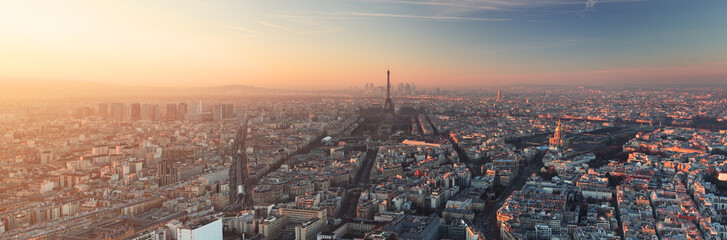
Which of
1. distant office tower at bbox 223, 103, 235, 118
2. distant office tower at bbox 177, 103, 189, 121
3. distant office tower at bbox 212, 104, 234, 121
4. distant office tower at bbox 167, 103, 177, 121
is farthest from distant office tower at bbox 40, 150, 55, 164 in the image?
distant office tower at bbox 223, 103, 235, 118

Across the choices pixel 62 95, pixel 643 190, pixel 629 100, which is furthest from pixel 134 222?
pixel 629 100

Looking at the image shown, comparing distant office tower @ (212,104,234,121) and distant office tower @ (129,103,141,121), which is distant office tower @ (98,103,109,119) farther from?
distant office tower @ (212,104,234,121)

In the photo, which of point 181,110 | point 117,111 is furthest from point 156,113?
point 117,111

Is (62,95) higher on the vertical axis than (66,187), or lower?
higher

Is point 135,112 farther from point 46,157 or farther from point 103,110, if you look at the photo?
point 46,157

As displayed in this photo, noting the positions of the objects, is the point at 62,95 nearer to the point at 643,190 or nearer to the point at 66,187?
the point at 66,187

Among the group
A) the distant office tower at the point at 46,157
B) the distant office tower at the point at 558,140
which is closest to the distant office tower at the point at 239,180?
the distant office tower at the point at 46,157
